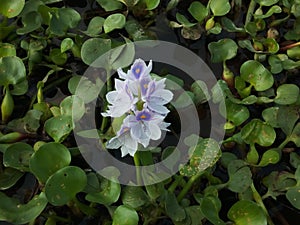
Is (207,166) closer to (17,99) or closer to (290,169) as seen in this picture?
(290,169)

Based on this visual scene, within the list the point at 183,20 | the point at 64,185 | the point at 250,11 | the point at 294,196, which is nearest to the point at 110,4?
the point at 183,20

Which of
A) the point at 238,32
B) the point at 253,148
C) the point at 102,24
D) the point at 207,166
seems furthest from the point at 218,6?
the point at 207,166

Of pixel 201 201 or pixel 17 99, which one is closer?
pixel 201 201

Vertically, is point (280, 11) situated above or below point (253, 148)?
above

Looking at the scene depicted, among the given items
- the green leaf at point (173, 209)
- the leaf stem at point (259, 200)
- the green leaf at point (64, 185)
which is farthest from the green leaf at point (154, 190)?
the leaf stem at point (259, 200)

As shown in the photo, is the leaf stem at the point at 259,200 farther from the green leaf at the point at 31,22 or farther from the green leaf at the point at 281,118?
the green leaf at the point at 31,22

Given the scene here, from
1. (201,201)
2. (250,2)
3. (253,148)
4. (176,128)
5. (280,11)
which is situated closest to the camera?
(201,201)

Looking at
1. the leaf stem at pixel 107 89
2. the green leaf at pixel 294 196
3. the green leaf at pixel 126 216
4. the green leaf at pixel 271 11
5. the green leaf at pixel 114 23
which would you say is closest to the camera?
the green leaf at pixel 126 216
